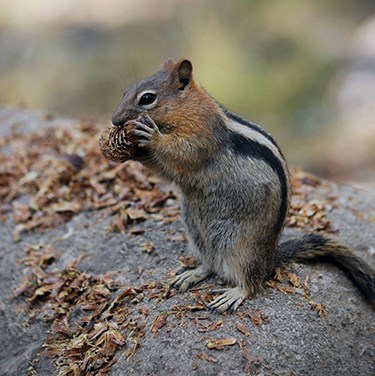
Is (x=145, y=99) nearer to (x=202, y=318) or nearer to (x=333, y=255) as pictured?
(x=202, y=318)

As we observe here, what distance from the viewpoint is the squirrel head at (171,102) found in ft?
14.3

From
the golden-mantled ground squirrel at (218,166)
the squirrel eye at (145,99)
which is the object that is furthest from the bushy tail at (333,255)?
the squirrel eye at (145,99)

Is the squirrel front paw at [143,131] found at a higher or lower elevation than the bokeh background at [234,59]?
lower

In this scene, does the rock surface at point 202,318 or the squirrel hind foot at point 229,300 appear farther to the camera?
the squirrel hind foot at point 229,300

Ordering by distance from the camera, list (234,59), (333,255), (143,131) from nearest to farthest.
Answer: (143,131)
(333,255)
(234,59)

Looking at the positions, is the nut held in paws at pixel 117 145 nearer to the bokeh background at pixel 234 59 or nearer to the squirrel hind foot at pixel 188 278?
the squirrel hind foot at pixel 188 278

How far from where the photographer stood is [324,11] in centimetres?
1616

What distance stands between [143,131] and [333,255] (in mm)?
1776

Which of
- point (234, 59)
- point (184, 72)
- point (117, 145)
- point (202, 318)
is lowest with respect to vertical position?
point (202, 318)

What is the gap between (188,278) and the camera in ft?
15.2

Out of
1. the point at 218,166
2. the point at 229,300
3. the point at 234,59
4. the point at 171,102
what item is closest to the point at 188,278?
the point at 229,300

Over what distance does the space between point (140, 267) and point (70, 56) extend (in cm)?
1127

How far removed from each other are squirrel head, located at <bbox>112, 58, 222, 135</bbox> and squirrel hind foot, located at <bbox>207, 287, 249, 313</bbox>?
112 cm

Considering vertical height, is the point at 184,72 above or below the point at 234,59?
below
